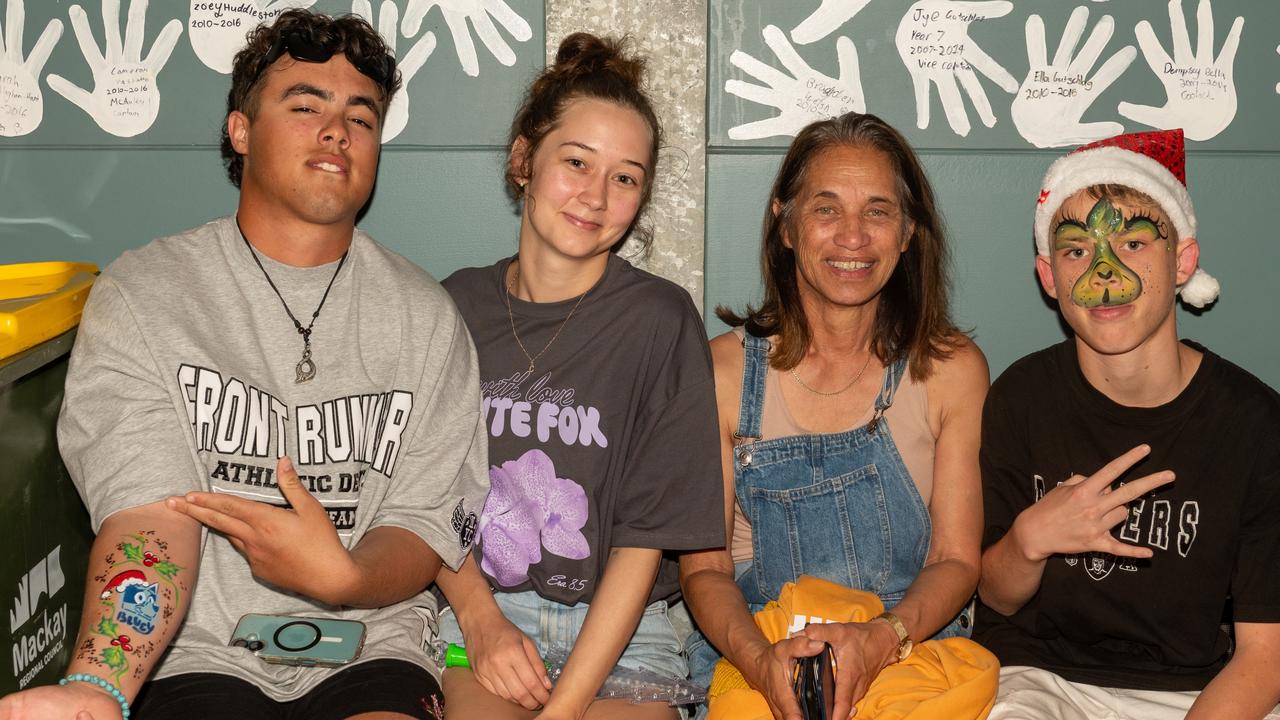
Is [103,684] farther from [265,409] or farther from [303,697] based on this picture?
[265,409]

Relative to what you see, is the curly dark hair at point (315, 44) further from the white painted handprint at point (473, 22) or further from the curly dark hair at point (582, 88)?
the curly dark hair at point (582, 88)

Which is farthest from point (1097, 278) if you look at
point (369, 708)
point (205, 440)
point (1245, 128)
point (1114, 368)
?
point (205, 440)

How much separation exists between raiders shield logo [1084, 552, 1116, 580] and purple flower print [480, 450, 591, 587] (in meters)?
1.13

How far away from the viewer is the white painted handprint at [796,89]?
3.04m

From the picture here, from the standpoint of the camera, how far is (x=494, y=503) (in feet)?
8.66

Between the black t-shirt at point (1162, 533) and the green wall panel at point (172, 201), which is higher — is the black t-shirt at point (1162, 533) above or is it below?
below

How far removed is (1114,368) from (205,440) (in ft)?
6.51

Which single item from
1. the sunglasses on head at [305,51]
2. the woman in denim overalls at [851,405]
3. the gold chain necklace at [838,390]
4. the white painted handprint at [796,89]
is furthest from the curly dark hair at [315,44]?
the gold chain necklace at [838,390]

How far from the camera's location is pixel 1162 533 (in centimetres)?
251

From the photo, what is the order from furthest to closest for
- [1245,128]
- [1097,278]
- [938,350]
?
1. [1245,128]
2. [938,350]
3. [1097,278]

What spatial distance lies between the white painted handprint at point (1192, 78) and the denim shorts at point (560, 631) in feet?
6.13

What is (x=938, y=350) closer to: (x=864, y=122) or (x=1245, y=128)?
(x=864, y=122)

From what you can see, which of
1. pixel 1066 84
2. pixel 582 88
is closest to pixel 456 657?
pixel 582 88

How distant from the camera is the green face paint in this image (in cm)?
249
